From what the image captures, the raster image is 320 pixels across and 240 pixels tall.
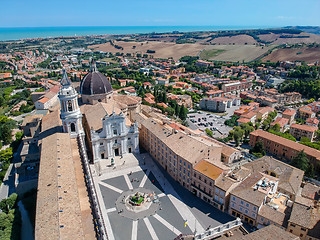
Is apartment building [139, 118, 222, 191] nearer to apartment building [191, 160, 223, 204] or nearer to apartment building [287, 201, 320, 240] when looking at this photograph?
apartment building [191, 160, 223, 204]

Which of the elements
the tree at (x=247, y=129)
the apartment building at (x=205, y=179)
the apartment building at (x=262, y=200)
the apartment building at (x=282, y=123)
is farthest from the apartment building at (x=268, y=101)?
the apartment building at (x=205, y=179)

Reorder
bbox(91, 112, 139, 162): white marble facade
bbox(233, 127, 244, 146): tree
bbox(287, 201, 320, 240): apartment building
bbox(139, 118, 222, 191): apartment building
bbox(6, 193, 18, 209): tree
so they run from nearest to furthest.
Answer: bbox(287, 201, 320, 240): apartment building → bbox(6, 193, 18, 209): tree → bbox(139, 118, 222, 191): apartment building → bbox(91, 112, 139, 162): white marble facade → bbox(233, 127, 244, 146): tree

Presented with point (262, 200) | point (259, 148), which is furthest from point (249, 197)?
point (259, 148)

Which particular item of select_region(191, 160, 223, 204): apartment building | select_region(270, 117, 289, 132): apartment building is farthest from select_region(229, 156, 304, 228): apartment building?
select_region(270, 117, 289, 132): apartment building

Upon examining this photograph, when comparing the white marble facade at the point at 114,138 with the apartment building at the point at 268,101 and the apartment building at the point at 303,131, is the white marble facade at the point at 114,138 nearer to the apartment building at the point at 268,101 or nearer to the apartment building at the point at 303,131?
the apartment building at the point at 303,131

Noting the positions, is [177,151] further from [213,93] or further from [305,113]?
[213,93]

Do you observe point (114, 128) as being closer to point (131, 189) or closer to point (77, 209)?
point (131, 189)
